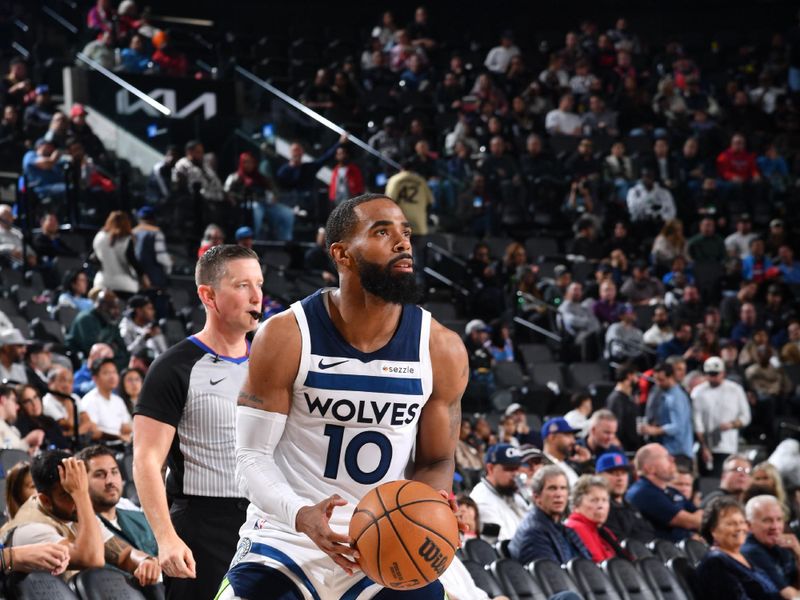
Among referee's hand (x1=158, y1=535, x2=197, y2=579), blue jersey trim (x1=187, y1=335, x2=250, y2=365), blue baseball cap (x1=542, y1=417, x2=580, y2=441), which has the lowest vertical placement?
referee's hand (x1=158, y1=535, x2=197, y2=579)

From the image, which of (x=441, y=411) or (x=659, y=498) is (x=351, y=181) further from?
(x=441, y=411)

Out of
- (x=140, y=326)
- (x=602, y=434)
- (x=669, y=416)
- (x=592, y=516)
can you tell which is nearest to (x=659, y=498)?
(x=602, y=434)

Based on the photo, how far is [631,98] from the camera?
22609mm

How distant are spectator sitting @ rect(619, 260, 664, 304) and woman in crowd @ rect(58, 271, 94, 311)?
275 inches

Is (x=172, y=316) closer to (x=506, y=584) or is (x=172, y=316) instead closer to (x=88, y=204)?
(x=88, y=204)

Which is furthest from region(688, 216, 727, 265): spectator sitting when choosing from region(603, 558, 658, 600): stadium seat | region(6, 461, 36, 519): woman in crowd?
region(6, 461, 36, 519): woman in crowd

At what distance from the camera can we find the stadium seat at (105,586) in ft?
21.0

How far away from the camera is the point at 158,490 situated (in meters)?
5.03

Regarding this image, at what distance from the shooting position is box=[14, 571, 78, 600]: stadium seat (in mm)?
A: 6148

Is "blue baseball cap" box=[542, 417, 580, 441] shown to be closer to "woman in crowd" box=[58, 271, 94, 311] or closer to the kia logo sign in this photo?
"woman in crowd" box=[58, 271, 94, 311]

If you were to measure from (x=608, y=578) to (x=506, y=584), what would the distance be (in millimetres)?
1027

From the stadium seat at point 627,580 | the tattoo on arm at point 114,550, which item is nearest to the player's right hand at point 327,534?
the tattoo on arm at point 114,550

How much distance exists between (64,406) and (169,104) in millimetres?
8473

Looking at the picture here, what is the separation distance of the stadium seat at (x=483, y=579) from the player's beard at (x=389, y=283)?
4166 millimetres
